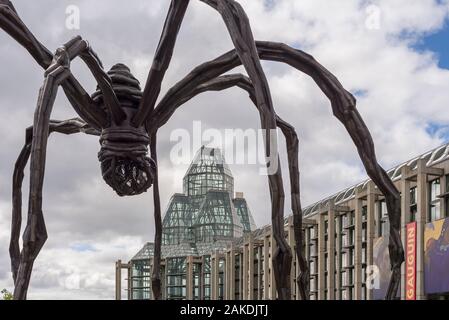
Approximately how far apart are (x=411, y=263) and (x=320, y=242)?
16192 mm

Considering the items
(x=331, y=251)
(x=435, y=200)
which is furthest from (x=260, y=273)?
(x=435, y=200)

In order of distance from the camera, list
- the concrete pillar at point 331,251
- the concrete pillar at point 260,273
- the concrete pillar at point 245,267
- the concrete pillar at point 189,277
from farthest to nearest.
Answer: the concrete pillar at point 189,277 < the concrete pillar at point 245,267 < the concrete pillar at point 260,273 < the concrete pillar at point 331,251

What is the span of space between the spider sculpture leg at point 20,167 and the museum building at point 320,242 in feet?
8.33

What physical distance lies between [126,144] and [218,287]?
68800 millimetres

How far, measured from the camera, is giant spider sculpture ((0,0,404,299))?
520 centimetres

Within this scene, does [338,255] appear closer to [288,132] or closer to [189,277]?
[189,277]

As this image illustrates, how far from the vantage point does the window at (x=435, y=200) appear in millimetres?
38688

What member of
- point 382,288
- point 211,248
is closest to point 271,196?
point 382,288

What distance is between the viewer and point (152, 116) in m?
7.30

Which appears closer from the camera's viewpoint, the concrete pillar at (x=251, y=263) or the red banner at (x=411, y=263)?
the red banner at (x=411, y=263)

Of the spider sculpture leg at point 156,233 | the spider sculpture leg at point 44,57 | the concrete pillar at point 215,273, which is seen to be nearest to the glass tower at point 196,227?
the concrete pillar at point 215,273

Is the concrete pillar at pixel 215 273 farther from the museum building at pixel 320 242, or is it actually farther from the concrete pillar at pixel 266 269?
the concrete pillar at pixel 266 269

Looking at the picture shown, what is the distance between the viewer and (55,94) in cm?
582
